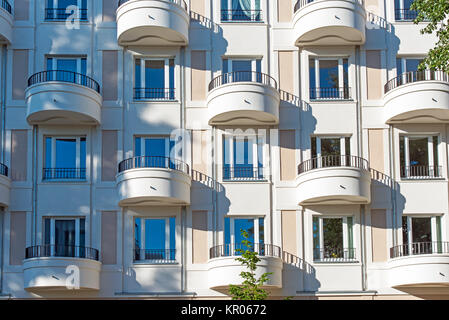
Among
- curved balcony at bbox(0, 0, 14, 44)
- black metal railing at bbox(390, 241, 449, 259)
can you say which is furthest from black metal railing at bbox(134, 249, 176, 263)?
curved balcony at bbox(0, 0, 14, 44)

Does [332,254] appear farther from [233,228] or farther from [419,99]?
[419,99]

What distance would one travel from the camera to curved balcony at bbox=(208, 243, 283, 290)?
21.3 metres

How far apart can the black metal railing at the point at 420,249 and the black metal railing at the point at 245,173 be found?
4715mm

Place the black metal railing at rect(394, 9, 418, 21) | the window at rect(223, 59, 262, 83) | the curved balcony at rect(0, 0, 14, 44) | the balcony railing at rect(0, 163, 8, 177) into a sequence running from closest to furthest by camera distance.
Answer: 1. the balcony railing at rect(0, 163, 8, 177)
2. the curved balcony at rect(0, 0, 14, 44)
3. the window at rect(223, 59, 262, 83)
4. the black metal railing at rect(394, 9, 418, 21)

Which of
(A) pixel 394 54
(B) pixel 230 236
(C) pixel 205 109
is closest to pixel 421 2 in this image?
(A) pixel 394 54

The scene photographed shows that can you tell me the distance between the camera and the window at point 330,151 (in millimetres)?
22844

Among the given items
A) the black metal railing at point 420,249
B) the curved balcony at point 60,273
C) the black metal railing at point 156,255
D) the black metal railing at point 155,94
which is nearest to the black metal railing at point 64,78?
the black metal railing at point 155,94

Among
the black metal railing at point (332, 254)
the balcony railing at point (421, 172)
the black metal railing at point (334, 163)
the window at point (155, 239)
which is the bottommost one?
the black metal railing at point (332, 254)

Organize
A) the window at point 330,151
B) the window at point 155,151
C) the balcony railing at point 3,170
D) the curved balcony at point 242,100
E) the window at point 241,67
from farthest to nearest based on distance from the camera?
the window at point 241,67, the window at point 330,151, the window at point 155,151, the balcony railing at point 3,170, the curved balcony at point 242,100

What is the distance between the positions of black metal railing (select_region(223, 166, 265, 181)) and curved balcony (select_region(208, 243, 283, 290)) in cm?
215

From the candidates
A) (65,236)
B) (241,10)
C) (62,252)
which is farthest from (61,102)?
(241,10)

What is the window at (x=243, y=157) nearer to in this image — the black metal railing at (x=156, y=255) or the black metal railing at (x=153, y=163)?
the black metal railing at (x=153, y=163)

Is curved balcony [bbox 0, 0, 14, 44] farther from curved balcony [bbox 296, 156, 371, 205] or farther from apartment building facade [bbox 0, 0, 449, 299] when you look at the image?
curved balcony [bbox 296, 156, 371, 205]
